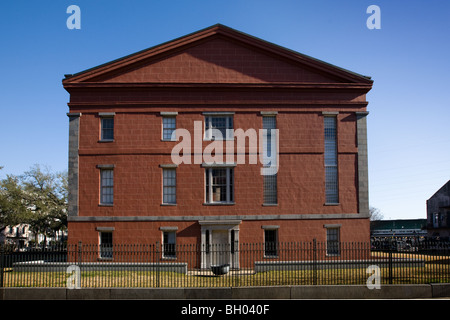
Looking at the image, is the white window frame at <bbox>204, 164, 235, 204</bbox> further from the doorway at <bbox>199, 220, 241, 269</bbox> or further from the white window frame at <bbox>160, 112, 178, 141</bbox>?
the white window frame at <bbox>160, 112, 178, 141</bbox>

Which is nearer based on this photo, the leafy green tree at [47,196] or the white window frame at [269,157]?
the white window frame at [269,157]

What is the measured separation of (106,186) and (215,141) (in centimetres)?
771

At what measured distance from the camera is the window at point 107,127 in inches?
1238

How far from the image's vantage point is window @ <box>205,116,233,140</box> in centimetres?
3120

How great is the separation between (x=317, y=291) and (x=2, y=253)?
496 inches

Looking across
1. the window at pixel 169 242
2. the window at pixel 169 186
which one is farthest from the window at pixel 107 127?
the window at pixel 169 242

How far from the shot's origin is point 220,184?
1227 inches

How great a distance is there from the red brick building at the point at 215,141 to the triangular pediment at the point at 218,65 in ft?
0.22

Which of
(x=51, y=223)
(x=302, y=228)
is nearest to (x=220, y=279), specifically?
(x=302, y=228)

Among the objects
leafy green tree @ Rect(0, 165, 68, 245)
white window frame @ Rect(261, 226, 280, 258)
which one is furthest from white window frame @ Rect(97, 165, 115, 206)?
leafy green tree @ Rect(0, 165, 68, 245)

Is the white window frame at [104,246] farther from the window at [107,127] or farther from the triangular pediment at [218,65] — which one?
the triangular pediment at [218,65]

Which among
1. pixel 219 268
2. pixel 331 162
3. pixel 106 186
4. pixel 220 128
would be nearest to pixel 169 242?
pixel 106 186

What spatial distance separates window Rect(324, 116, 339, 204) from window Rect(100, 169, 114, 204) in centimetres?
1409

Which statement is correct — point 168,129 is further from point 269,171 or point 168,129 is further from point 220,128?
point 269,171
